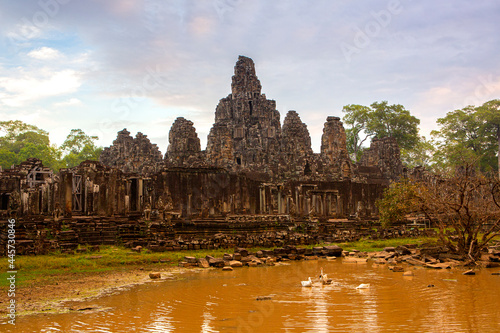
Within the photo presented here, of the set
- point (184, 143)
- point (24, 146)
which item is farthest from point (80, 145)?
point (184, 143)

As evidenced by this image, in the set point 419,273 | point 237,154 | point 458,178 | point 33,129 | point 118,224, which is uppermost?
point 33,129

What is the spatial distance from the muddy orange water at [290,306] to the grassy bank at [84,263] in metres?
2.56

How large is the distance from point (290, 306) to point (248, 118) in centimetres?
4457

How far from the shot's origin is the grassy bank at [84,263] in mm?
11898

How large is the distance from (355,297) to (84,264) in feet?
26.7

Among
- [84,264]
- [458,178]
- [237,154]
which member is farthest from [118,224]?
[237,154]

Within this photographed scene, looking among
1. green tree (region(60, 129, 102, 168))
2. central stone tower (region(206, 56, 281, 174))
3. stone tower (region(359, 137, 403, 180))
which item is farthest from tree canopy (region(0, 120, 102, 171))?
stone tower (region(359, 137, 403, 180))

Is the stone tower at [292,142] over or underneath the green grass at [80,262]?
over

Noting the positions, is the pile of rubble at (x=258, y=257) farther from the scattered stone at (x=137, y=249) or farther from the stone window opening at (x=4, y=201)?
the stone window opening at (x=4, y=201)

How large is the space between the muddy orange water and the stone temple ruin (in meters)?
8.91

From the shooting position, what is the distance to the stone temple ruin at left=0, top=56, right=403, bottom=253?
2245cm

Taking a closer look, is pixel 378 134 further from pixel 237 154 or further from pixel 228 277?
pixel 228 277

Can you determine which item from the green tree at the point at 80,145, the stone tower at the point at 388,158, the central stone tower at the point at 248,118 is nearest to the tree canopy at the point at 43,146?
the green tree at the point at 80,145

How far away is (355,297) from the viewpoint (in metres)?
9.48
